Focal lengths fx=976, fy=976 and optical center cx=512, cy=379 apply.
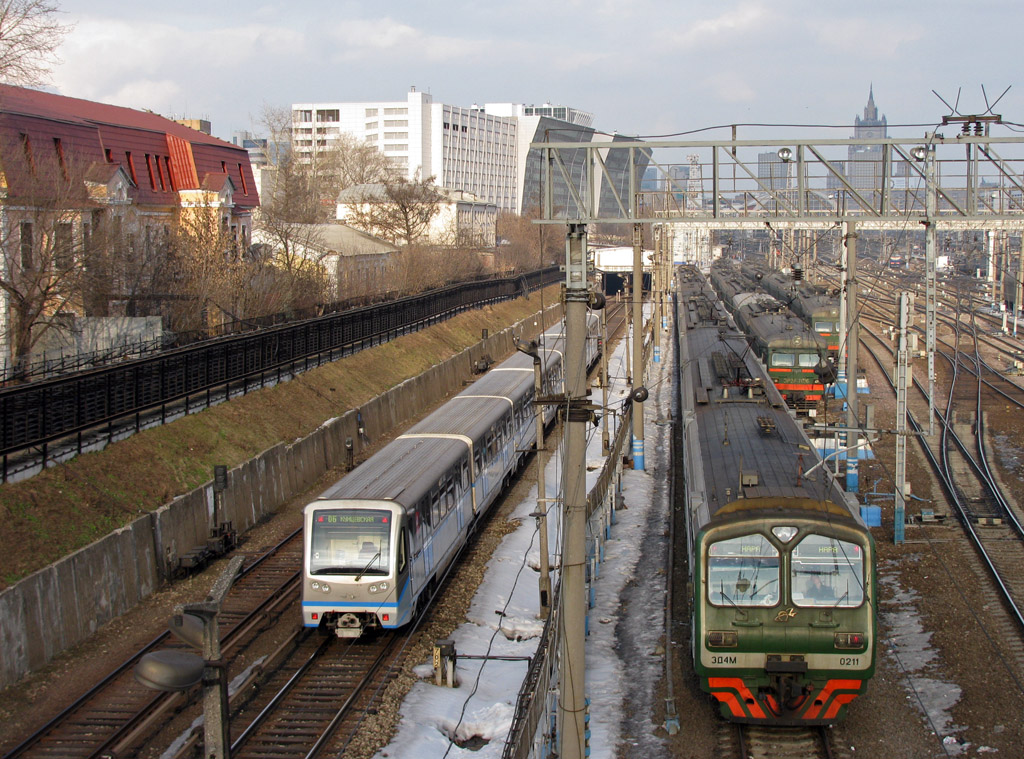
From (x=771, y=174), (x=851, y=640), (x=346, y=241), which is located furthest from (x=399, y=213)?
(x=851, y=640)

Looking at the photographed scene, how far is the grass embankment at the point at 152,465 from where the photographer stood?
52.5 ft

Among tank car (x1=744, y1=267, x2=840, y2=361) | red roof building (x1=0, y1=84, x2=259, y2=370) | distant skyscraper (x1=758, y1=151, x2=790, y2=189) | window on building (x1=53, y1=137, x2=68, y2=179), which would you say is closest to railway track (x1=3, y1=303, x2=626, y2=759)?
distant skyscraper (x1=758, y1=151, x2=790, y2=189)

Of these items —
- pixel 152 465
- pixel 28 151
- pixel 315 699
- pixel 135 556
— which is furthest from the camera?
pixel 28 151

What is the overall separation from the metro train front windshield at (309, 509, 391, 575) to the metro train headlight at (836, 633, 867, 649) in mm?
6665

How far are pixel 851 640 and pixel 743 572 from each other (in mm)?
1428

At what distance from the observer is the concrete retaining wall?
44.8ft

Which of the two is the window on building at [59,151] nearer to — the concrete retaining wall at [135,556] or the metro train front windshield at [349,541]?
the concrete retaining wall at [135,556]

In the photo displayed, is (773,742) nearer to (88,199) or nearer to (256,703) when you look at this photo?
(256,703)

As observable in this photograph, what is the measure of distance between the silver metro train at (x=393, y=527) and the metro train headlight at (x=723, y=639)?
17.1 feet

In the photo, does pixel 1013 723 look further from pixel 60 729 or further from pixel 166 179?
pixel 166 179

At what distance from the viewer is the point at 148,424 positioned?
867 inches

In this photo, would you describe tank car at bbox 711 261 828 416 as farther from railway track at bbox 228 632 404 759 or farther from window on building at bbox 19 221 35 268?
window on building at bbox 19 221 35 268

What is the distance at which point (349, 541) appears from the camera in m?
14.9

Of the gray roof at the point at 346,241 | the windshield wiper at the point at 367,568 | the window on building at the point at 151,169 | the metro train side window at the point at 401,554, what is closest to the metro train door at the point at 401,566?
the metro train side window at the point at 401,554
